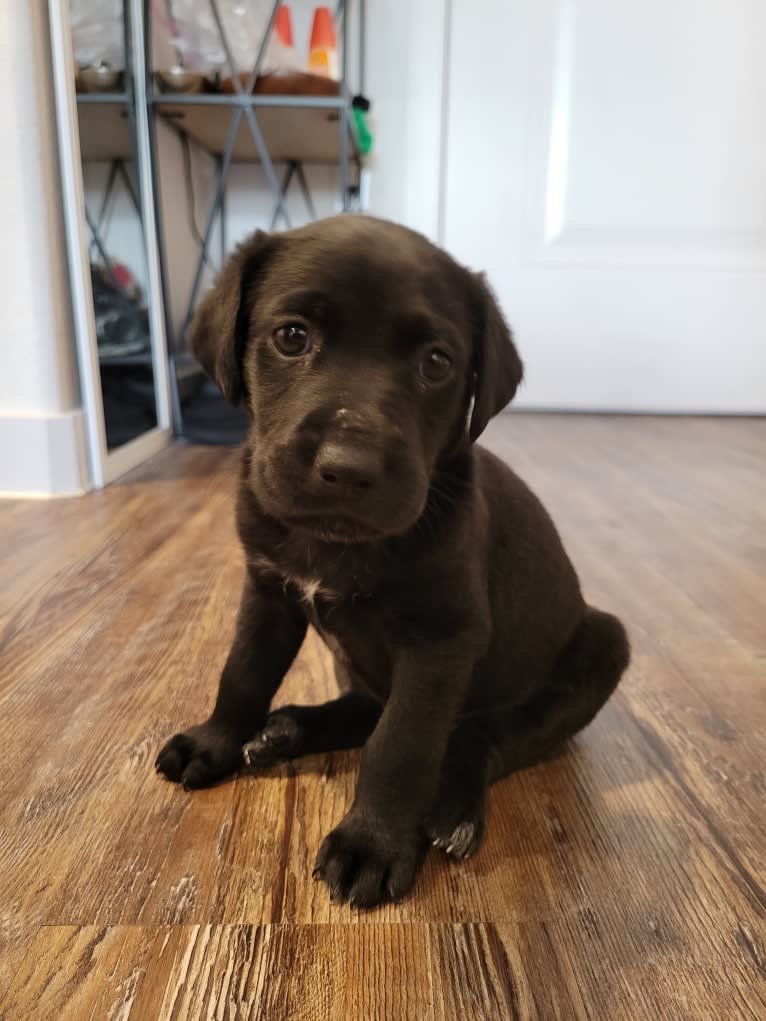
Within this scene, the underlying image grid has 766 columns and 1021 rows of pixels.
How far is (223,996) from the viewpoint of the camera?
2.47ft

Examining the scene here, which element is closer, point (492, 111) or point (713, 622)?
point (713, 622)

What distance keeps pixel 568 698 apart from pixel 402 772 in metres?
0.36

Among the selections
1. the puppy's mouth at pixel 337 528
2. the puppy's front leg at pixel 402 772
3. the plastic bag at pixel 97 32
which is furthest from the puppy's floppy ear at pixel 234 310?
the plastic bag at pixel 97 32

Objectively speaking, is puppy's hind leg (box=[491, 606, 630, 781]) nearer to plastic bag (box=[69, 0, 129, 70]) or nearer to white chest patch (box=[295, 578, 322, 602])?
white chest patch (box=[295, 578, 322, 602])

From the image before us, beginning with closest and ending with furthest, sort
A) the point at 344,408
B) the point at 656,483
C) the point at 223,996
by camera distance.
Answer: the point at 223,996 < the point at 344,408 < the point at 656,483

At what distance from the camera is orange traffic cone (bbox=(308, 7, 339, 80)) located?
11.6 feet

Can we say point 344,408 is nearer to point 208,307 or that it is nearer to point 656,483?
point 208,307

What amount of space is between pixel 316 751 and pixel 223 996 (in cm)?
45

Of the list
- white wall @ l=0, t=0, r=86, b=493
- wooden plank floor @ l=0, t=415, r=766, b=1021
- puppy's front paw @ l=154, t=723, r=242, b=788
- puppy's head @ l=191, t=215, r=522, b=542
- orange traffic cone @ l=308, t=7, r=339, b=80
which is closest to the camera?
wooden plank floor @ l=0, t=415, r=766, b=1021

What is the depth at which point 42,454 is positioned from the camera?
2602 mm

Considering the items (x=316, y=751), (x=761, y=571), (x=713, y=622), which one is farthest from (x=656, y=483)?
(x=316, y=751)

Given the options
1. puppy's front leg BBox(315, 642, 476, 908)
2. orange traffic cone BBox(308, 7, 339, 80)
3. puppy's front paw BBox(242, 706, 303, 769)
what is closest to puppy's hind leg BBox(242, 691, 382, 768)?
puppy's front paw BBox(242, 706, 303, 769)

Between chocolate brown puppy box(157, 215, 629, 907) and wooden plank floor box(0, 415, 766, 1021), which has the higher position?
chocolate brown puppy box(157, 215, 629, 907)

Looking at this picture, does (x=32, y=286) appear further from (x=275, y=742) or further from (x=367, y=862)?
(x=367, y=862)
